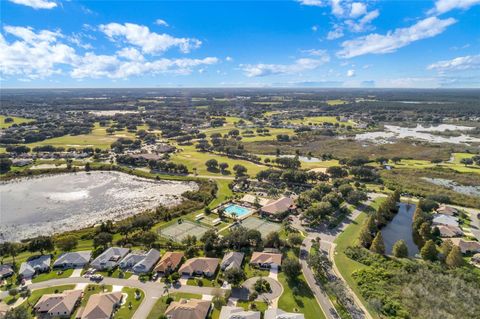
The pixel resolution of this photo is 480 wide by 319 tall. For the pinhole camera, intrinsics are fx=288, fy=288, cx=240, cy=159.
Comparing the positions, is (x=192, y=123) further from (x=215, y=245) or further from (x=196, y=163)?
(x=215, y=245)

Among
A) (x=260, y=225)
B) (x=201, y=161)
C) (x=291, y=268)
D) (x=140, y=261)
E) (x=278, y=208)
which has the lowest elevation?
(x=260, y=225)

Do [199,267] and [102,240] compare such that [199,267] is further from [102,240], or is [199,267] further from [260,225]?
[260,225]

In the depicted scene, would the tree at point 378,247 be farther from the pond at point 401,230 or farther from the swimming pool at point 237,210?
the swimming pool at point 237,210

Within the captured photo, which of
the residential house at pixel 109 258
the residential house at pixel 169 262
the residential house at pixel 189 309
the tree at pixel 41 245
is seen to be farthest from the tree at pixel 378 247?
the tree at pixel 41 245

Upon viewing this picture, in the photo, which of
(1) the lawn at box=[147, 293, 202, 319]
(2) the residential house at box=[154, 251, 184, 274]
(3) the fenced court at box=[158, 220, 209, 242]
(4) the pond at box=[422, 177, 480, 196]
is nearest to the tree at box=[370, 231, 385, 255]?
(1) the lawn at box=[147, 293, 202, 319]

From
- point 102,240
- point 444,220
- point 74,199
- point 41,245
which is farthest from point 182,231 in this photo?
point 444,220
